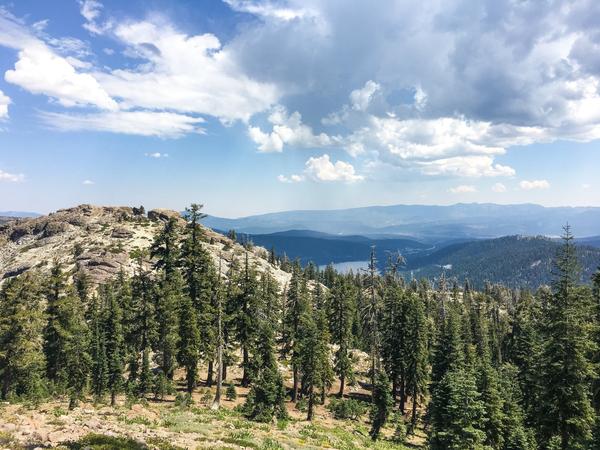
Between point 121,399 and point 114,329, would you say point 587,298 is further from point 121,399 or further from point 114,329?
point 114,329

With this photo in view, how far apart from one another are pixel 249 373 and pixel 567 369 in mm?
31742

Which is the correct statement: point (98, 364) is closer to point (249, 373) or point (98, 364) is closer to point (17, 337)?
point (17, 337)

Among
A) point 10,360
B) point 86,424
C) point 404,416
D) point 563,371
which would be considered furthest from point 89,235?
point 563,371

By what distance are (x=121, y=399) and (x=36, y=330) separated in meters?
10.0

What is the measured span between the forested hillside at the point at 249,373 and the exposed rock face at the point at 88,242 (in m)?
43.1

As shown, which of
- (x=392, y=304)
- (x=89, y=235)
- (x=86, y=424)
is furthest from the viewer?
(x=89, y=235)

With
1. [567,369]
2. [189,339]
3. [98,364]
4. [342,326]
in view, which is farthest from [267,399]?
[342,326]

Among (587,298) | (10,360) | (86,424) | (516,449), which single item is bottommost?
(516,449)

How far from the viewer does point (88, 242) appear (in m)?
121

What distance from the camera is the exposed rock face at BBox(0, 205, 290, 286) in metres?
106

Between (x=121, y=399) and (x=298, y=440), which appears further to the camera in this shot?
(x=121, y=399)

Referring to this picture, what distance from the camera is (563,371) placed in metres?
28.5

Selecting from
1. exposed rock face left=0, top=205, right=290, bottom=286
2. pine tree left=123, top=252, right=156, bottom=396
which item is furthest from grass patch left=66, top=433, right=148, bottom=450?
exposed rock face left=0, top=205, right=290, bottom=286

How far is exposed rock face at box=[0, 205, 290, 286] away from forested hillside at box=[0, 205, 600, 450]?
43.1 meters
